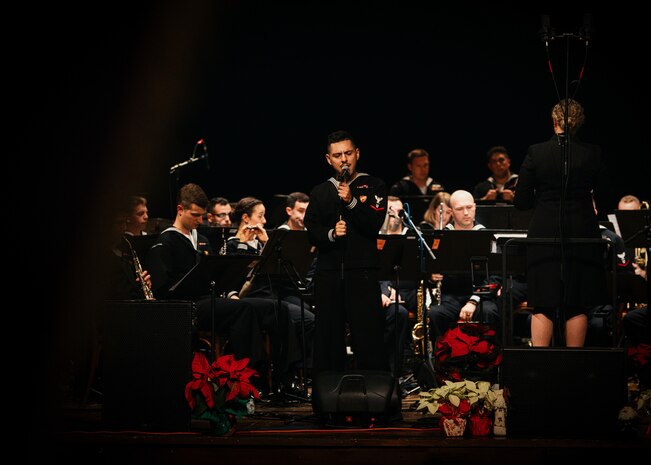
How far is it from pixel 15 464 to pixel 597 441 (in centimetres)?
275

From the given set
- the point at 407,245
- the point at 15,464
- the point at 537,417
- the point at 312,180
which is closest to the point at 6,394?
the point at 15,464

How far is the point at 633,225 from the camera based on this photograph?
6766 millimetres

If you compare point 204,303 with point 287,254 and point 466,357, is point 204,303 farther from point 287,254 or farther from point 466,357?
point 466,357

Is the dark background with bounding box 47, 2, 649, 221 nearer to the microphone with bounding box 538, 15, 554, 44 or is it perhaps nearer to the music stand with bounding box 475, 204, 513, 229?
the music stand with bounding box 475, 204, 513, 229

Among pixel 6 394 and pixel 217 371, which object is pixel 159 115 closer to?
pixel 217 371

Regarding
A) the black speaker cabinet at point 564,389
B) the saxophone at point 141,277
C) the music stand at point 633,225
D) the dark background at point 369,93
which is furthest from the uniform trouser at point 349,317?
the dark background at point 369,93

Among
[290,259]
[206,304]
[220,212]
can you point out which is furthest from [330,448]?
[220,212]

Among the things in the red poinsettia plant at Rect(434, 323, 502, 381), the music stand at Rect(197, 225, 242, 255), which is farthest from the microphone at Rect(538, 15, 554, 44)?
the music stand at Rect(197, 225, 242, 255)

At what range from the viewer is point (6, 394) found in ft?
6.16

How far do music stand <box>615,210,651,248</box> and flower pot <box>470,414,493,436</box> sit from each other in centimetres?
296

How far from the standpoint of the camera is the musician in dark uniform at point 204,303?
5879 mm

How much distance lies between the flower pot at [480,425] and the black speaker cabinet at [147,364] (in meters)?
1.39

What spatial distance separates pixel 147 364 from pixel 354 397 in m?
1.08

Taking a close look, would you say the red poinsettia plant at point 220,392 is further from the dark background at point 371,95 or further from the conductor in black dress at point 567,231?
the dark background at point 371,95
